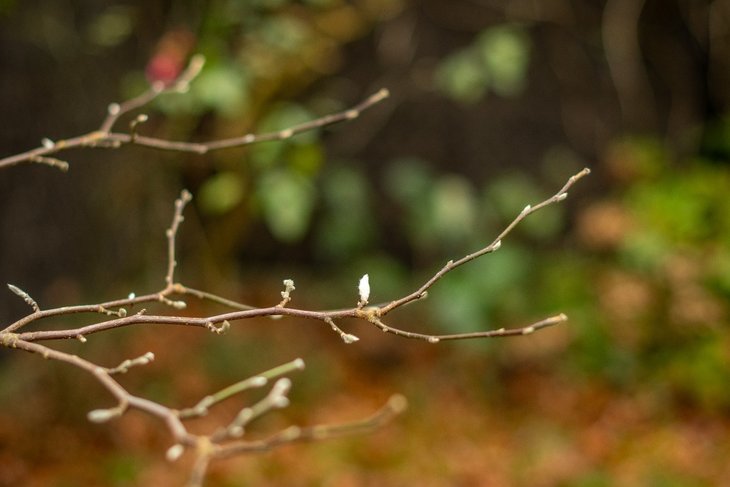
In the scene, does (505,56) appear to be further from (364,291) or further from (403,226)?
Answer: (364,291)

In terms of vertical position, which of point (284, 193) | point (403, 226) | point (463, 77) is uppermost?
point (463, 77)

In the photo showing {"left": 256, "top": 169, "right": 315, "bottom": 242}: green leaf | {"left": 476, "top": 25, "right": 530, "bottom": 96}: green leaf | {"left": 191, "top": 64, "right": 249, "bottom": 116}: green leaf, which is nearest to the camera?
{"left": 191, "top": 64, "right": 249, "bottom": 116}: green leaf

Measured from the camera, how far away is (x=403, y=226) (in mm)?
4090

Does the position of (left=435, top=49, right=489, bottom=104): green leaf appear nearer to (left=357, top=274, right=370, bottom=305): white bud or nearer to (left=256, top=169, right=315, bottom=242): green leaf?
(left=256, top=169, right=315, bottom=242): green leaf

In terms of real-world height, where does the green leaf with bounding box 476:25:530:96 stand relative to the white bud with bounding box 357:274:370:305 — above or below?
below

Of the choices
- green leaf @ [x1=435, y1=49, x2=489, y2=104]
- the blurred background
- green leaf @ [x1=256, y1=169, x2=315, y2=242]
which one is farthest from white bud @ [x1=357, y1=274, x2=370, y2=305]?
green leaf @ [x1=435, y1=49, x2=489, y2=104]

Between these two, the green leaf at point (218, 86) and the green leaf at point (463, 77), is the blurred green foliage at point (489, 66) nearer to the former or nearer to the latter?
the green leaf at point (463, 77)

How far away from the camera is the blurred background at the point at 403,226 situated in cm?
286

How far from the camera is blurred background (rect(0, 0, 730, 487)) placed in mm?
2859

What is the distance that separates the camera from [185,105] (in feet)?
9.41

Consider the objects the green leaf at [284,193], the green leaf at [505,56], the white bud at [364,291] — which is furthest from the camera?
the green leaf at [505,56]

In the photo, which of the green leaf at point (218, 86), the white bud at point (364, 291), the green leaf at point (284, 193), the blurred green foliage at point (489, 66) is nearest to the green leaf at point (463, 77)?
the blurred green foliage at point (489, 66)

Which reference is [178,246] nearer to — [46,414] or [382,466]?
[46,414]

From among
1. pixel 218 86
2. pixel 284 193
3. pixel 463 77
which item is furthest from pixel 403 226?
pixel 218 86
